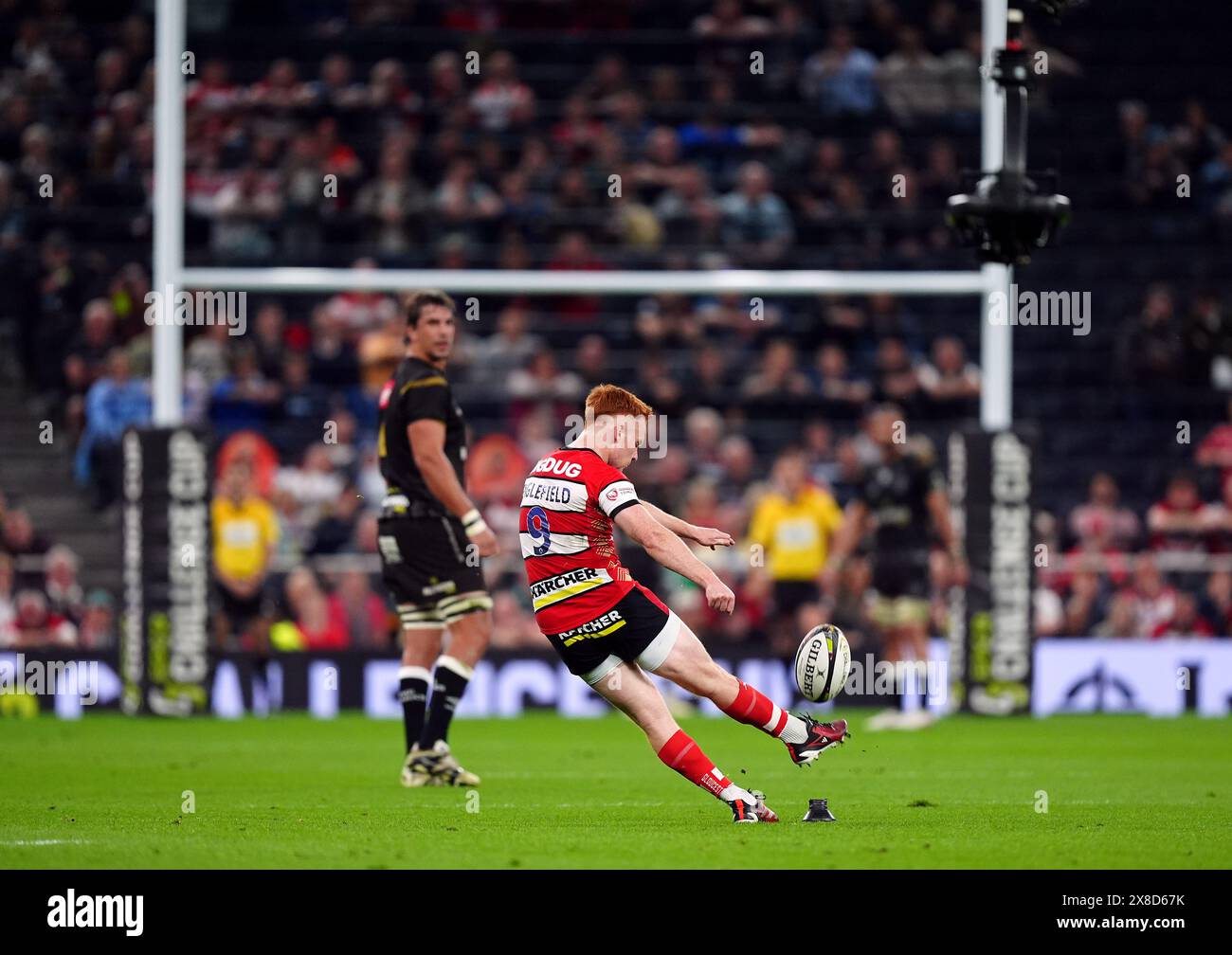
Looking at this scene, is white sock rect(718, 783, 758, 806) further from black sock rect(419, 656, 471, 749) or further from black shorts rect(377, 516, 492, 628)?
black shorts rect(377, 516, 492, 628)

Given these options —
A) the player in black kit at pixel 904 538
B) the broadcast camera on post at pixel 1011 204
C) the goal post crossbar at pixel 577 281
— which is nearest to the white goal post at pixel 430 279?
the goal post crossbar at pixel 577 281

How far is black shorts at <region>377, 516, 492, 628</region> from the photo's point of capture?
11195mm

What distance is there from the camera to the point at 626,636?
895 centimetres

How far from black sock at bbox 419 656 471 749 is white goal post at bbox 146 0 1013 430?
22.7 feet

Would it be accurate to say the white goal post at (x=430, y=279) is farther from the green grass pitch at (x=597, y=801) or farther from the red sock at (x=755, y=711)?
the red sock at (x=755, y=711)

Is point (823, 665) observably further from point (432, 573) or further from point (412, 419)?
point (412, 419)

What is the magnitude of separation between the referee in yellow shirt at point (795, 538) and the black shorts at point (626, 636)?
1008cm

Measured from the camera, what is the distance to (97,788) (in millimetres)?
11203

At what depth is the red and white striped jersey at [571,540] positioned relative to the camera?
352 inches

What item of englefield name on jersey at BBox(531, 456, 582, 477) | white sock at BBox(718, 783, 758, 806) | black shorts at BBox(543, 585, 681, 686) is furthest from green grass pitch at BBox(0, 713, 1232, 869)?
englefield name on jersey at BBox(531, 456, 582, 477)

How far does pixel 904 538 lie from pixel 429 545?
20.9ft

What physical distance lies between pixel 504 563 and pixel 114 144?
23.4 ft
